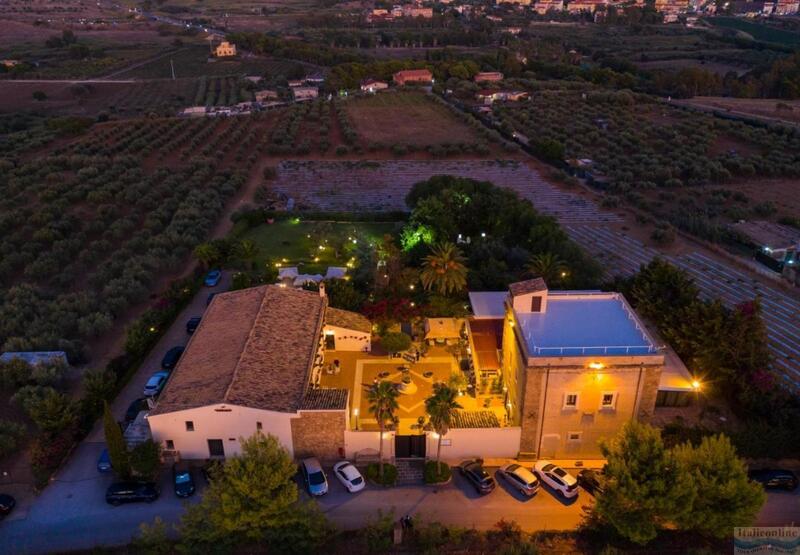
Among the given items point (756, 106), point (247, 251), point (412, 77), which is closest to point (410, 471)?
point (247, 251)

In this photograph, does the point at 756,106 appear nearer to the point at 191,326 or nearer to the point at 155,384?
the point at 191,326

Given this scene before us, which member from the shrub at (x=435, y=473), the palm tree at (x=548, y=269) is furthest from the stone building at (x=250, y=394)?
the palm tree at (x=548, y=269)

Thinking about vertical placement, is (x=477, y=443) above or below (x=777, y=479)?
above

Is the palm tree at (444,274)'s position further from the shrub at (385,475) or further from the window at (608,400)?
the shrub at (385,475)

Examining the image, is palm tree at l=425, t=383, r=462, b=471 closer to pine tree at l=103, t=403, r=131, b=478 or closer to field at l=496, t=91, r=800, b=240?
pine tree at l=103, t=403, r=131, b=478

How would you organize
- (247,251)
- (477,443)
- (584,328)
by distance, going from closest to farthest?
(477,443)
(584,328)
(247,251)

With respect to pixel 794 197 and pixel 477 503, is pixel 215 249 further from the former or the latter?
pixel 794 197
